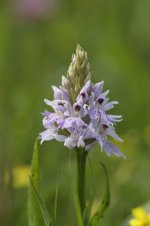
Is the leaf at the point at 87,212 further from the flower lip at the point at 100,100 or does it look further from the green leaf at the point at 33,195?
the flower lip at the point at 100,100

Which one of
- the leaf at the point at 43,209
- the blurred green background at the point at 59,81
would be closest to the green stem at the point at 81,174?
the leaf at the point at 43,209

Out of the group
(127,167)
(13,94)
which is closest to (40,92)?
(13,94)

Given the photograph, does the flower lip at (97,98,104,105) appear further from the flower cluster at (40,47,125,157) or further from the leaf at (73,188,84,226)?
the leaf at (73,188,84,226)

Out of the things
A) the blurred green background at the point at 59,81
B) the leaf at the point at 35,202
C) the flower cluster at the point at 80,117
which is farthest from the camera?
the blurred green background at the point at 59,81

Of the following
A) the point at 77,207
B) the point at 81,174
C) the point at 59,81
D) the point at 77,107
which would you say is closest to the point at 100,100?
the point at 77,107

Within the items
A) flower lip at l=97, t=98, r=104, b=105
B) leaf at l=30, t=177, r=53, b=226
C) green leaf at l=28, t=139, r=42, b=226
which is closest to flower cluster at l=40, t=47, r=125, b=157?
flower lip at l=97, t=98, r=104, b=105

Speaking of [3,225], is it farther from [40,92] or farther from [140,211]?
[40,92]

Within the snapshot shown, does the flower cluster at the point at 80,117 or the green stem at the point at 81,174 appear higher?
the flower cluster at the point at 80,117
